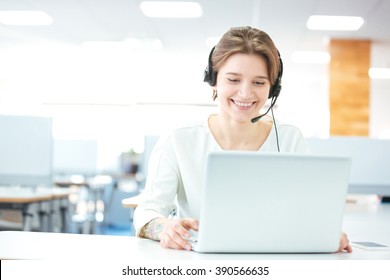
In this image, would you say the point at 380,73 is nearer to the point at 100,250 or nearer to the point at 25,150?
the point at 25,150

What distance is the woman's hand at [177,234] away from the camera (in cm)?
95

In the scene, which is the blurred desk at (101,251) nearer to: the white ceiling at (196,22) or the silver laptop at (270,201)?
the silver laptop at (270,201)

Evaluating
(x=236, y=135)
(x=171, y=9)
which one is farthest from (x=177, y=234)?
(x=171, y=9)

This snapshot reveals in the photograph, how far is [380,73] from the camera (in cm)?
902

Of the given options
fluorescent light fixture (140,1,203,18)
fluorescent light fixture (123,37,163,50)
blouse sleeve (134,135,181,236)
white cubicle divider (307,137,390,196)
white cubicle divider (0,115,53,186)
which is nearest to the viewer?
blouse sleeve (134,135,181,236)

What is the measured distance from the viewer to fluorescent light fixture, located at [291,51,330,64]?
7.66 meters

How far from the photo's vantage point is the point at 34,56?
811 centimetres

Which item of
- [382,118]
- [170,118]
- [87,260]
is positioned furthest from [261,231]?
[382,118]

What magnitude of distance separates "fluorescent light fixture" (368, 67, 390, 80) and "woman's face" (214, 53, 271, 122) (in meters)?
7.88

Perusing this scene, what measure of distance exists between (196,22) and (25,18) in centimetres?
203

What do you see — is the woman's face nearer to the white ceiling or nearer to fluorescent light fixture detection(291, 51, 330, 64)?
the white ceiling

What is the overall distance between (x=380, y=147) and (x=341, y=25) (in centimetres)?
349

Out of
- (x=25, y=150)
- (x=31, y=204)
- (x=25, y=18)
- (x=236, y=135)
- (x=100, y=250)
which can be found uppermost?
(x=25, y=18)

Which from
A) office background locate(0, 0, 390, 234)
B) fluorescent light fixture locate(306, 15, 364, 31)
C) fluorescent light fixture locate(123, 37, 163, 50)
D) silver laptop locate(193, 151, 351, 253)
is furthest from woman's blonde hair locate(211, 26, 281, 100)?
fluorescent light fixture locate(123, 37, 163, 50)
